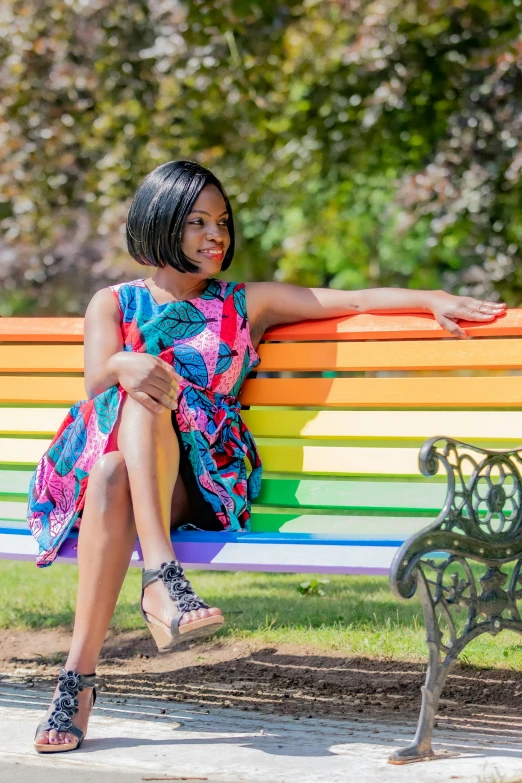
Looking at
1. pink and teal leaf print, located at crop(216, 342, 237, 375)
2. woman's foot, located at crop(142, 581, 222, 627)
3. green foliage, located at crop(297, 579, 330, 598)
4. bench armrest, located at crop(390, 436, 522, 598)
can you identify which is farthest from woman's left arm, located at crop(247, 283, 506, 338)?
green foliage, located at crop(297, 579, 330, 598)

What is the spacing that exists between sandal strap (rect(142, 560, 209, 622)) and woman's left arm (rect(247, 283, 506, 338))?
3.20ft

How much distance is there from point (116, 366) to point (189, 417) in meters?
0.27

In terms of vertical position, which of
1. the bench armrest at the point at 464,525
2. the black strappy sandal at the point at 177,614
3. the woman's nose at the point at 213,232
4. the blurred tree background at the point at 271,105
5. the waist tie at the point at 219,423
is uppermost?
the blurred tree background at the point at 271,105

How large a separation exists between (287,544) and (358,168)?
699cm

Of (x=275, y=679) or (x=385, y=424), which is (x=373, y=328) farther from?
(x=275, y=679)

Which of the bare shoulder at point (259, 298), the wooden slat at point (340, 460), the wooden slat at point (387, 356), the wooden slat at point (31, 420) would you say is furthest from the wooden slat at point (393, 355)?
the wooden slat at point (31, 420)

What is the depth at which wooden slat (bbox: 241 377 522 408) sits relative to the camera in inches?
129

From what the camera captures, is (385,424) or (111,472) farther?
(385,424)

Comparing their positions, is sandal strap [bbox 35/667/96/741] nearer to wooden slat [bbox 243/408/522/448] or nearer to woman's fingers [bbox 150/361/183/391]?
woman's fingers [bbox 150/361/183/391]

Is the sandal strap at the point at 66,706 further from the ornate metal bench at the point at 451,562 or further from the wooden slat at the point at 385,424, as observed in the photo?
the wooden slat at the point at 385,424

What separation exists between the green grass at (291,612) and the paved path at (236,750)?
0.82 meters

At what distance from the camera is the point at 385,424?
344 centimetres

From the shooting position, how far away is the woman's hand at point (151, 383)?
3.00 metres

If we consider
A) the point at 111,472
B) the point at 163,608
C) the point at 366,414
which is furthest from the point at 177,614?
the point at 366,414
